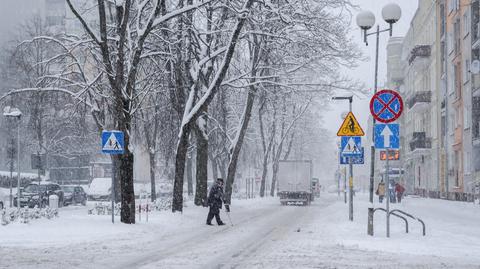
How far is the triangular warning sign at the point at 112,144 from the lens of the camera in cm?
2019

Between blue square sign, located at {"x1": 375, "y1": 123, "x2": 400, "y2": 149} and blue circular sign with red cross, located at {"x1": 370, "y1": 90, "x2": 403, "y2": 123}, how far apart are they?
8.3 inches

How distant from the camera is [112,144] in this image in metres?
20.2

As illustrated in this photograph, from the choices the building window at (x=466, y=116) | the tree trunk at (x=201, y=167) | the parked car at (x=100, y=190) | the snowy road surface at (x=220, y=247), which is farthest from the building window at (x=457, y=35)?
the parked car at (x=100, y=190)

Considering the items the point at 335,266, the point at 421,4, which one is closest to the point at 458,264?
the point at 335,266

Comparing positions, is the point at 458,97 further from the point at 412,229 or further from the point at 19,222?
the point at 19,222

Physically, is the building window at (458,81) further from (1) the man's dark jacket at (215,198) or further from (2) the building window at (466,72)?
(1) the man's dark jacket at (215,198)

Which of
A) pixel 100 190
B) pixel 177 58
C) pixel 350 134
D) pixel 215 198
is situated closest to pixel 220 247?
pixel 350 134

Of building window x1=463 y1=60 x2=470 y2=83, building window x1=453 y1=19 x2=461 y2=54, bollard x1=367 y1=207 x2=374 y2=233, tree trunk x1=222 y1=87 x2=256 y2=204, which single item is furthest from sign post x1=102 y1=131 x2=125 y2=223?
building window x1=453 y1=19 x2=461 y2=54

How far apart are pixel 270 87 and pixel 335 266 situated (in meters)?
21.3

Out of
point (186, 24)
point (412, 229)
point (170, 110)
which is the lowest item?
point (412, 229)

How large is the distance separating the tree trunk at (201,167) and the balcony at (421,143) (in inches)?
1189

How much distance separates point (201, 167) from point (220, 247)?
16484 millimetres

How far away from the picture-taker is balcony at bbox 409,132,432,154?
57.9 metres

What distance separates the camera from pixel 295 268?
1140 cm
